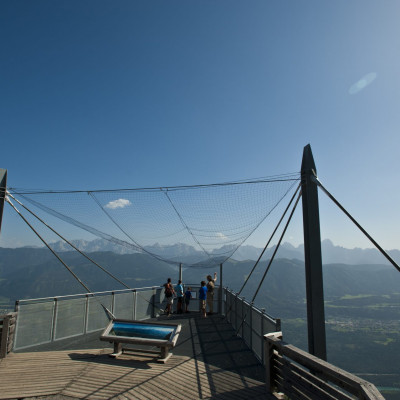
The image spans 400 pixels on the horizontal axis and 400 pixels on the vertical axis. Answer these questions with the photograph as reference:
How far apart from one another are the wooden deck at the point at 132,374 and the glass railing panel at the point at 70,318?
23.4 inches

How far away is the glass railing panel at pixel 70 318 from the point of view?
28.8ft

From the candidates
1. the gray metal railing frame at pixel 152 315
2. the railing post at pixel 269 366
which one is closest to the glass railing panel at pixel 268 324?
the gray metal railing frame at pixel 152 315

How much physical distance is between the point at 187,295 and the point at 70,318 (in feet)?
21.0

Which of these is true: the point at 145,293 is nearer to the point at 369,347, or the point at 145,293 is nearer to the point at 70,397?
the point at 70,397

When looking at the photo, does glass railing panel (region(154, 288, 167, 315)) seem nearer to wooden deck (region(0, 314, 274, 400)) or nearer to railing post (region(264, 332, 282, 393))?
wooden deck (region(0, 314, 274, 400))

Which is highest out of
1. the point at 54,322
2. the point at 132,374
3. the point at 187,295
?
the point at 187,295

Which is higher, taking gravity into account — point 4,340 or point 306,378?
point 306,378

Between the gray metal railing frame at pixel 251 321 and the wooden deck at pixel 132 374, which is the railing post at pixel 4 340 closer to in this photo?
the wooden deck at pixel 132 374

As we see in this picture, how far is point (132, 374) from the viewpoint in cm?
591

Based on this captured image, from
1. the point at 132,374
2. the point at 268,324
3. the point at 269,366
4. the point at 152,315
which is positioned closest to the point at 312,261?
the point at 268,324

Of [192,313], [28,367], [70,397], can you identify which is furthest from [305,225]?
[192,313]

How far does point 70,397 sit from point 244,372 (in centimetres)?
340

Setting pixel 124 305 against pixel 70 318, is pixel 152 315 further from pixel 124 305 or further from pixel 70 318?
pixel 70 318

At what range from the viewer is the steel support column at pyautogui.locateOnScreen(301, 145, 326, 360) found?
230 inches
